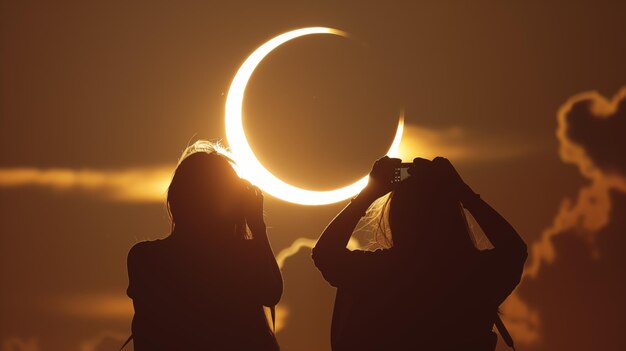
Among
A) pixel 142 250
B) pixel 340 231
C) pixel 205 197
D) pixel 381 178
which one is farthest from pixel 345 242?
pixel 142 250

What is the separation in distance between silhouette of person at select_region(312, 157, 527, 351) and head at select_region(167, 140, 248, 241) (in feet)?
1.78

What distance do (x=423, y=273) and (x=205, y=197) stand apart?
98 centimetres

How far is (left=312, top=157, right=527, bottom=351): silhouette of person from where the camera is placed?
295 centimetres

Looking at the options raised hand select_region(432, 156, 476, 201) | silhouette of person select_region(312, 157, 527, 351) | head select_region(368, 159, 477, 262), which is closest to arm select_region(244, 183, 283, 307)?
silhouette of person select_region(312, 157, 527, 351)

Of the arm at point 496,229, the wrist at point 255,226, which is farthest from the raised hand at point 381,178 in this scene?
the wrist at point 255,226

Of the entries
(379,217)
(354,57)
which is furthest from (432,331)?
(354,57)

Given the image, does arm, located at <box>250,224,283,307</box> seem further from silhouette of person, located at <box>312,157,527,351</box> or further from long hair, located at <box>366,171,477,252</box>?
long hair, located at <box>366,171,477,252</box>

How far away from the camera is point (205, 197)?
3314 millimetres

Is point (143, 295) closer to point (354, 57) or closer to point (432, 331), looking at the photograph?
point (432, 331)

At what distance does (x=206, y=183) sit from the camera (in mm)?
3340

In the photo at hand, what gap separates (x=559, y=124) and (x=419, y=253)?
619 centimetres

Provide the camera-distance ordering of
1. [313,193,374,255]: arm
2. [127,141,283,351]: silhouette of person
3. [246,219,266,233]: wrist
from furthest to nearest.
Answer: [246,219,266,233]: wrist
[127,141,283,351]: silhouette of person
[313,193,374,255]: arm

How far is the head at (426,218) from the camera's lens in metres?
2.96

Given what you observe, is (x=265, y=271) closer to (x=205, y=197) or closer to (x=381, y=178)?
(x=205, y=197)
